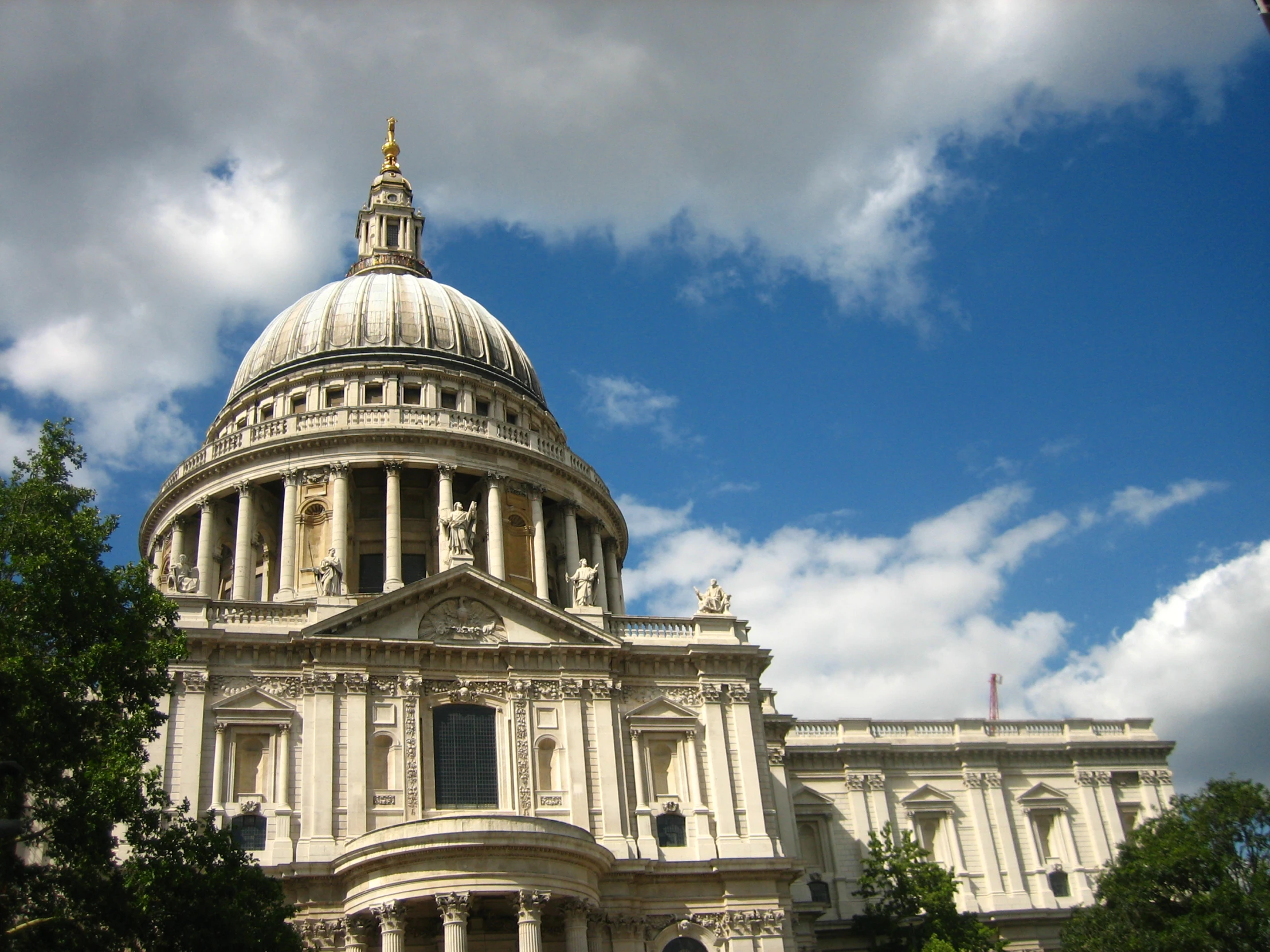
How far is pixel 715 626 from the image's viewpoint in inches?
1757

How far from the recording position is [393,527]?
52.9 meters

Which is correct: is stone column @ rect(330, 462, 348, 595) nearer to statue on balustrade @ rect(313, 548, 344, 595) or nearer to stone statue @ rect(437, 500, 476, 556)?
stone statue @ rect(437, 500, 476, 556)

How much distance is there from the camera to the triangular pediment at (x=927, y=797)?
53719 mm

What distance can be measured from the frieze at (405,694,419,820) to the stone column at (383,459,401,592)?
11.0 meters

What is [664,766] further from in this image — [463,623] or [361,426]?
[361,426]

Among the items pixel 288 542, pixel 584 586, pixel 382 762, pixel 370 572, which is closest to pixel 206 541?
pixel 288 542

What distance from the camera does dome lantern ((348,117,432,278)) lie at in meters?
70.8

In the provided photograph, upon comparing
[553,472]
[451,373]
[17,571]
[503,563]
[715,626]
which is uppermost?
[451,373]

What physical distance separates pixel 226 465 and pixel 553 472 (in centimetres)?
1456

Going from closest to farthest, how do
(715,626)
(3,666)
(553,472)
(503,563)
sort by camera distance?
(3,666) < (715,626) < (503,563) < (553,472)

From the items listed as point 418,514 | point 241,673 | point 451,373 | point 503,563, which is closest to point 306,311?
point 451,373

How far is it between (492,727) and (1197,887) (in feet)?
76.5

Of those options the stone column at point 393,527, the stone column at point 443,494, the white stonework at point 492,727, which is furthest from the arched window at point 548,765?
the stone column at point 393,527

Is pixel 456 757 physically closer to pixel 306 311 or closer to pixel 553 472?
pixel 553 472
